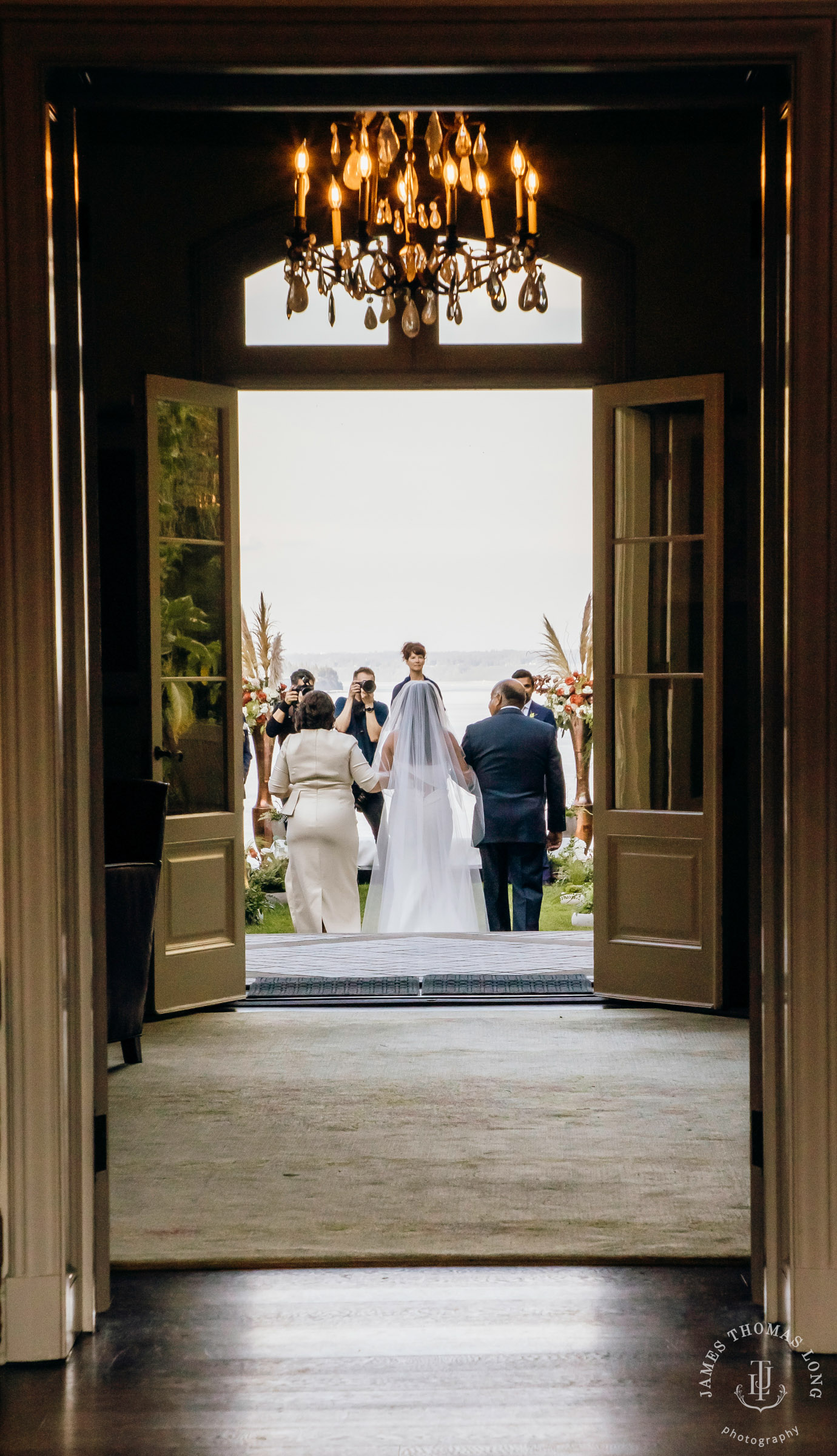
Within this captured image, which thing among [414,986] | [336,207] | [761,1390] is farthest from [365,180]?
[761,1390]

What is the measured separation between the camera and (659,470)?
545 centimetres

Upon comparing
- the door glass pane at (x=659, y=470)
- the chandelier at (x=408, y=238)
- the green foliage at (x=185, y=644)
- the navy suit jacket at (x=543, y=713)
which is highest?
the chandelier at (x=408, y=238)

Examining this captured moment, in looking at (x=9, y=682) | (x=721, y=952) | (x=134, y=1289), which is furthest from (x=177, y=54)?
(x=721, y=952)

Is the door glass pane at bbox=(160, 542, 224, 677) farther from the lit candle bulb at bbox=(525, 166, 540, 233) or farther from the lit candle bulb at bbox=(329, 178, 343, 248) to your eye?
the lit candle bulb at bbox=(525, 166, 540, 233)

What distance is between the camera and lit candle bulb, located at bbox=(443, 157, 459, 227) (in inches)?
168

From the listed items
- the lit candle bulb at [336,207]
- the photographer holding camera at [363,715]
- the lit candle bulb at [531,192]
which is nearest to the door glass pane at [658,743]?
the lit candle bulb at [531,192]

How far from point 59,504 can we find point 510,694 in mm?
4277

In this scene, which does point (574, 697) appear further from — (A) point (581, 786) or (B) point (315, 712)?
(B) point (315, 712)

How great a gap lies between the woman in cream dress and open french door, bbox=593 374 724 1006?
5.34 ft

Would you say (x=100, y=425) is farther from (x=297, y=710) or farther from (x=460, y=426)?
(x=460, y=426)

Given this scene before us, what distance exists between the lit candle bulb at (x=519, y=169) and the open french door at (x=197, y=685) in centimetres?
161

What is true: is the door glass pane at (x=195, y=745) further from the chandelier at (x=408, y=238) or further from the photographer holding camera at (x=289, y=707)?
the photographer holding camera at (x=289, y=707)

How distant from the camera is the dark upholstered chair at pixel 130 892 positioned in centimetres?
434

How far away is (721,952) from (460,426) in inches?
292
